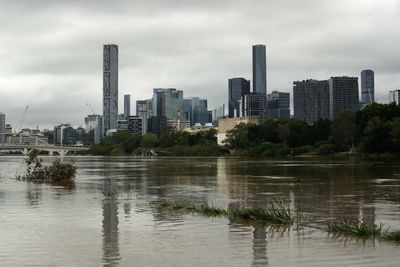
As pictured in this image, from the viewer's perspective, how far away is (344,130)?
143m

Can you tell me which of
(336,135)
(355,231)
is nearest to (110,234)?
(355,231)

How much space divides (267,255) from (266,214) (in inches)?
238

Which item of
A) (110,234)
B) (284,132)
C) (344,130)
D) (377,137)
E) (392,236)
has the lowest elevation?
(110,234)

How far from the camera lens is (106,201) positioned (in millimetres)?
30469

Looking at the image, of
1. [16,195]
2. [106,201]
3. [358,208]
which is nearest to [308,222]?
[358,208]

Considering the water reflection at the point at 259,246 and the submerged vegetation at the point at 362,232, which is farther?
the submerged vegetation at the point at 362,232

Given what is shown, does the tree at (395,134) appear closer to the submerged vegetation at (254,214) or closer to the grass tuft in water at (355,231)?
the submerged vegetation at (254,214)

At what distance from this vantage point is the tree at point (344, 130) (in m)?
143

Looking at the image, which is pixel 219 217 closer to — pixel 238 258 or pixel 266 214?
pixel 266 214

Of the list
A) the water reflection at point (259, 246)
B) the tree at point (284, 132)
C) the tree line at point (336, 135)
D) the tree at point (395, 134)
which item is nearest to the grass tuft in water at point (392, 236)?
the water reflection at point (259, 246)

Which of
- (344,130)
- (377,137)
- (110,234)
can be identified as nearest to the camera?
(110,234)

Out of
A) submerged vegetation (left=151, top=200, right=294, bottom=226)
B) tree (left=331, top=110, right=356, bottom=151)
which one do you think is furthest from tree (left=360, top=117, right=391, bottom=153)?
submerged vegetation (left=151, top=200, right=294, bottom=226)

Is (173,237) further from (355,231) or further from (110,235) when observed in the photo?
(355,231)

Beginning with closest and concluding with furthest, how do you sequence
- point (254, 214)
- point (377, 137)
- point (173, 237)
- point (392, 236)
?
point (392, 236) < point (173, 237) < point (254, 214) < point (377, 137)
